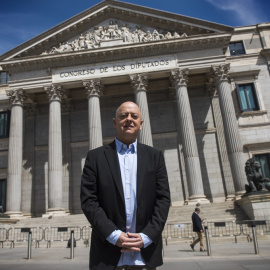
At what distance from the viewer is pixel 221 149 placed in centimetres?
2867

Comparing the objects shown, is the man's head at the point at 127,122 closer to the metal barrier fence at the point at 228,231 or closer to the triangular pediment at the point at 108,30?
the metal barrier fence at the point at 228,231

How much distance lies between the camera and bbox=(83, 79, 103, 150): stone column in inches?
987

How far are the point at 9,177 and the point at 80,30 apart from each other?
15.8 m

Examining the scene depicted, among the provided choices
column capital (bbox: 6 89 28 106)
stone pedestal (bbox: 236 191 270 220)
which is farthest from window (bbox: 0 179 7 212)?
stone pedestal (bbox: 236 191 270 220)

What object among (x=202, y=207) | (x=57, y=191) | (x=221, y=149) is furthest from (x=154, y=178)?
(x=221, y=149)

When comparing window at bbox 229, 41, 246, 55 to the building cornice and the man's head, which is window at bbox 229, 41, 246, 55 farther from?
the man's head

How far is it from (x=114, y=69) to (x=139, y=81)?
Result: 2.79 metres

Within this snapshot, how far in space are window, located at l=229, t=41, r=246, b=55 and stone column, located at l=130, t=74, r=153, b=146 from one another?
1169cm

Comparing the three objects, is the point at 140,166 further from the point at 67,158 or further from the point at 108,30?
the point at 67,158

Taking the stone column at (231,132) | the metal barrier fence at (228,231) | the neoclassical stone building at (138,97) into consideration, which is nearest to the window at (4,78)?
the neoclassical stone building at (138,97)

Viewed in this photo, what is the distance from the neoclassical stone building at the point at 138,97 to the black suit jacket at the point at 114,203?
20.8 metres

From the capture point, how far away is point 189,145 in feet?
79.4

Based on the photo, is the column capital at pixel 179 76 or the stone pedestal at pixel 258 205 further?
the column capital at pixel 179 76

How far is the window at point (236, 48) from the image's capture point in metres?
31.5
